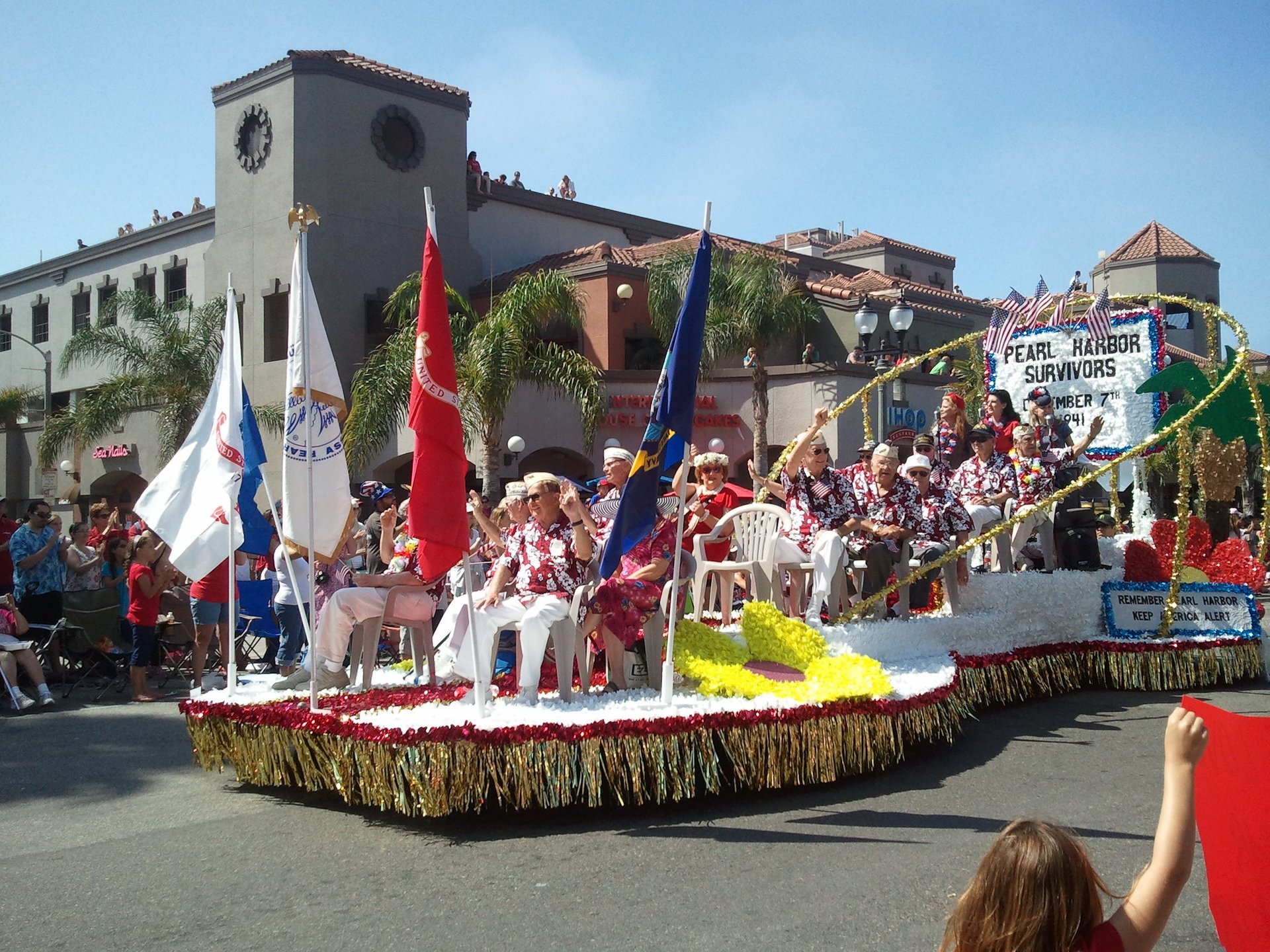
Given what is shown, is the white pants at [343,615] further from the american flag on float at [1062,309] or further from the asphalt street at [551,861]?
the american flag on float at [1062,309]

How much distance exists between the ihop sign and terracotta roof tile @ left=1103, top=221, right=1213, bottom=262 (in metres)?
19.2

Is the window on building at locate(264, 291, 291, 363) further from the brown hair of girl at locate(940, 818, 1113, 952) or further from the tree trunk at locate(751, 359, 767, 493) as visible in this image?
the brown hair of girl at locate(940, 818, 1113, 952)

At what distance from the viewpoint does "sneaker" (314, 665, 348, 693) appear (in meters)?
7.82

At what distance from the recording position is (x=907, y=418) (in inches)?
1059

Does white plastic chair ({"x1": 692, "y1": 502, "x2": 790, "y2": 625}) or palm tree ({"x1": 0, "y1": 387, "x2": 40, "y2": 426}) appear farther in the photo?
palm tree ({"x1": 0, "y1": 387, "x2": 40, "y2": 426})

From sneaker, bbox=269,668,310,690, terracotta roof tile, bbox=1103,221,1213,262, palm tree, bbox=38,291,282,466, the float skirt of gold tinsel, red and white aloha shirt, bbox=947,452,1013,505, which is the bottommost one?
the float skirt of gold tinsel

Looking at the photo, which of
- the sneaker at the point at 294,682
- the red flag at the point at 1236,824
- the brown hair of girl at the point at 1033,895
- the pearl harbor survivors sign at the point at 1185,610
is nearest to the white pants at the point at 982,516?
the pearl harbor survivors sign at the point at 1185,610

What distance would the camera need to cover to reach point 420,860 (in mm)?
5660

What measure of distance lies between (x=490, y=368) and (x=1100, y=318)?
37.5 ft

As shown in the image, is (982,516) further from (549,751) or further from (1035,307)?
(549,751)

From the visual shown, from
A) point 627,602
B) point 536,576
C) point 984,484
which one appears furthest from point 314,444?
point 984,484

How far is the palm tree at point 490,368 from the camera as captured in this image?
2084 centimetres

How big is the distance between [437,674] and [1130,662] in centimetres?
605

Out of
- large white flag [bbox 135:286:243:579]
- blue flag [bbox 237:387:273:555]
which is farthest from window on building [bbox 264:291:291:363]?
large white flag [bbox 135:286:243:579]
